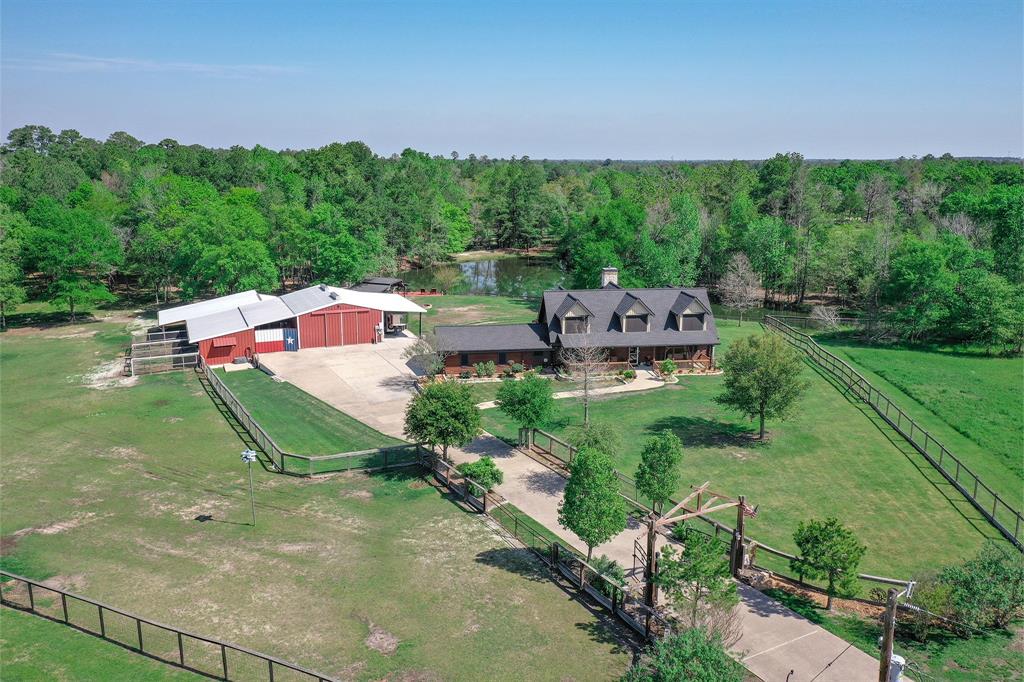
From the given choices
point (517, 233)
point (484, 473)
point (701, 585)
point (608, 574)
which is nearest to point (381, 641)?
point (608, 574)

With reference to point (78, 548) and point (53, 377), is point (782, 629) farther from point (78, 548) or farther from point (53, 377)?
point (53, 377)

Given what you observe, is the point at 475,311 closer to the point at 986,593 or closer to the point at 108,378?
the point at 108,378

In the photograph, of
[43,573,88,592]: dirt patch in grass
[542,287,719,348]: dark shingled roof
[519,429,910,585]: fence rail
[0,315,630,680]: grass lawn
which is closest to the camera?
[0,315,630,680]: grass lawn

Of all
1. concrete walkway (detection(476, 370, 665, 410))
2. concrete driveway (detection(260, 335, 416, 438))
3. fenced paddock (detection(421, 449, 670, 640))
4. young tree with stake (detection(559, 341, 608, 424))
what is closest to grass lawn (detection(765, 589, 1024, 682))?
fenced paddock (detection(421, 449, 670, 640))

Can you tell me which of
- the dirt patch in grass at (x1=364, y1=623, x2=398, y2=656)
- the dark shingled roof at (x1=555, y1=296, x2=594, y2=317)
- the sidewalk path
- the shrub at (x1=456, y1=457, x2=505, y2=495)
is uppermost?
the dark shingled roof at (x1=555, y1=296, x2=594, y2=317)

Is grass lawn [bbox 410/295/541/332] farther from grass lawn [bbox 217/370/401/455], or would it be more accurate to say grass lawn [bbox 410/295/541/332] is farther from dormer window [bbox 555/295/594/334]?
grass lawn [bbox 217/370/401/455]

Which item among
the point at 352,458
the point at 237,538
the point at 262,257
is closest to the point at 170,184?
the point at 262,257
